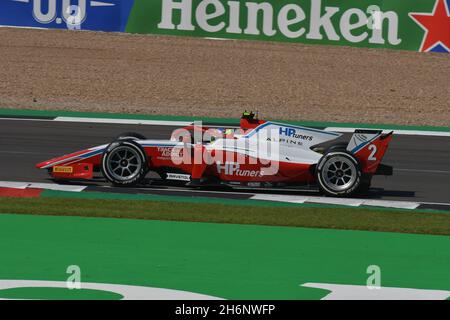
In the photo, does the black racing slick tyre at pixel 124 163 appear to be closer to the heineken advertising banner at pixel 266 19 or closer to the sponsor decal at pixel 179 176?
the sponsor decal at pixel 179 176

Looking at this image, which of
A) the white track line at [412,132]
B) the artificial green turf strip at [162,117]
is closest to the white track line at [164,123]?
the white track line at [412,132]

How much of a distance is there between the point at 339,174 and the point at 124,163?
3.08 meters

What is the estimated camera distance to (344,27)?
94.9ft

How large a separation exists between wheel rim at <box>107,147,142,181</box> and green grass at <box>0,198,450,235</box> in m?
0.96

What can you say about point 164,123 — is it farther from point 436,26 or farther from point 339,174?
point 436,26

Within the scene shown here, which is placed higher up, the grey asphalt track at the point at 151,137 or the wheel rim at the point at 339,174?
the grey asphalt track at the point at 151,137

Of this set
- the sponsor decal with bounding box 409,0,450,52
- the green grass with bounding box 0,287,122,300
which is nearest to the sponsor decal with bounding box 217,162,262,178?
the green grass with bounding box 0,287,122,300

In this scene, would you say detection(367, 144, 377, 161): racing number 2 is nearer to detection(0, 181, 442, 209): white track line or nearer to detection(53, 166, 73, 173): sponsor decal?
detection(0, 181, 442, 209): white track line

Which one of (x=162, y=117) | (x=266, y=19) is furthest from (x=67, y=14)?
(x=162, y=117)

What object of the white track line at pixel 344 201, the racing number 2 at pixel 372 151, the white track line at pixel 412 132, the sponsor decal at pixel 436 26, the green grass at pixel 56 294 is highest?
the sponsor decal at pixel 436 26

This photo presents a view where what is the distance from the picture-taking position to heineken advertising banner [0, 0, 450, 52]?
28.3 meters

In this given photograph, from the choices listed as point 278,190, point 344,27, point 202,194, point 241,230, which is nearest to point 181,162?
point 202,194

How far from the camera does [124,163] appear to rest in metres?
14.6

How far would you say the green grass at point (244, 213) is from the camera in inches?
489
